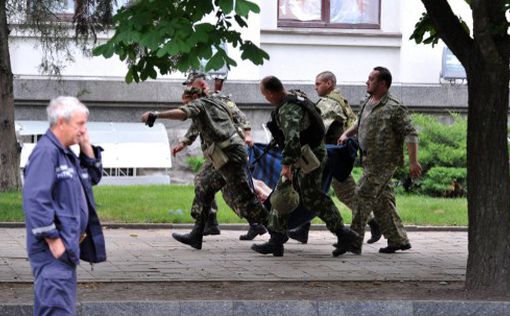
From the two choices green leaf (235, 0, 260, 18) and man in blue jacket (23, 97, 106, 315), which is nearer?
man in blue jacket (23, 97, 106, 315)

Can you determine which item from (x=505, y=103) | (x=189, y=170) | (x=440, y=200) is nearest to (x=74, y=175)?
(x=505, y=103)

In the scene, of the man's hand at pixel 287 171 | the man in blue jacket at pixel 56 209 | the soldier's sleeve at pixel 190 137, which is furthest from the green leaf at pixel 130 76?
the man in blue jacket at pixel 56 209

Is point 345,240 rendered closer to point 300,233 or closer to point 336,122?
point 300,233

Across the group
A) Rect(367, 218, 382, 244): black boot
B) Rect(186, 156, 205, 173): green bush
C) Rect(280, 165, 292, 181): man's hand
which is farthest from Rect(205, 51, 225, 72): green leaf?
Rect(186, 156, 205, 173): green bush

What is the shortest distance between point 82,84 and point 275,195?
9.36 m

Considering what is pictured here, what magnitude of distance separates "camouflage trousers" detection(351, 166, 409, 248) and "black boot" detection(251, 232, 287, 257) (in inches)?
30.3

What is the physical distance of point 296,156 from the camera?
1082cm

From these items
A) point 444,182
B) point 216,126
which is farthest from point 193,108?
point 444,182

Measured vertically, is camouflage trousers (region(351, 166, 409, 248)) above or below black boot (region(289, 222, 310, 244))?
above

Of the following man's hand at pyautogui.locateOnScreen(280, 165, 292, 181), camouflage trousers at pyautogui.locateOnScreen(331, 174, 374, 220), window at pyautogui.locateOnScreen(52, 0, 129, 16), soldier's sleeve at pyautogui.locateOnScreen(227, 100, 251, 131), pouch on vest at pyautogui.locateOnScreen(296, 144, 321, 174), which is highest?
window at pyautogui.locateOnScreen(52, 0, 129, 16)

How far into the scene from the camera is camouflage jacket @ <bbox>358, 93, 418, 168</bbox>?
11617 millimetres

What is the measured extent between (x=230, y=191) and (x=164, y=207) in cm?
351

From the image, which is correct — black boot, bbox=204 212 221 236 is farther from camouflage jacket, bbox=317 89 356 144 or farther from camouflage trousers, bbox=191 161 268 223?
camouflage jacket, bbox=317 89 356 144

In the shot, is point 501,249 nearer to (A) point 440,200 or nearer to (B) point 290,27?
(A) point 440,200
